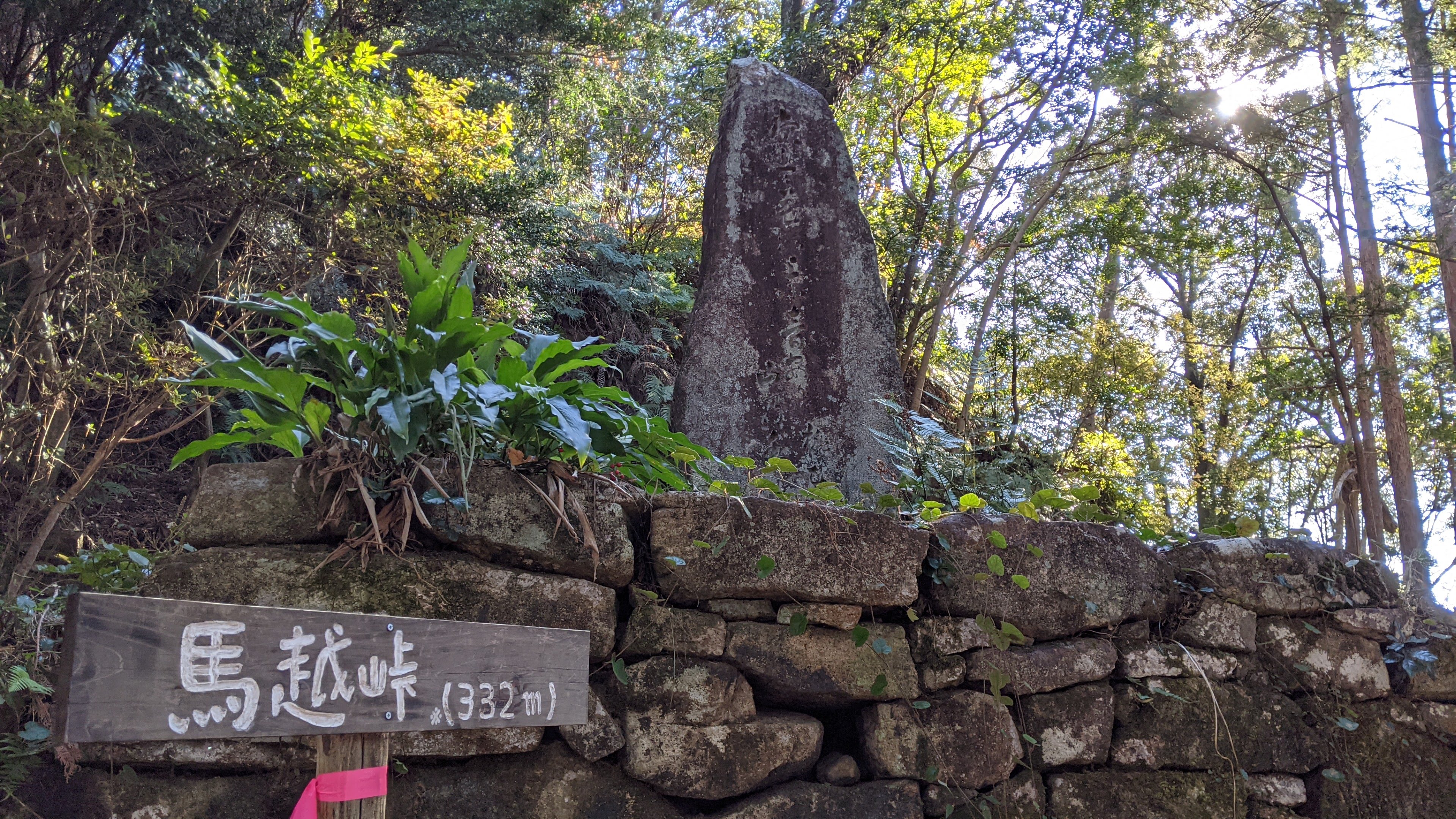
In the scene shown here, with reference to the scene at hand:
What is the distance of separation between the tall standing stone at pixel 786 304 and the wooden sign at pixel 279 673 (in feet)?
6.67

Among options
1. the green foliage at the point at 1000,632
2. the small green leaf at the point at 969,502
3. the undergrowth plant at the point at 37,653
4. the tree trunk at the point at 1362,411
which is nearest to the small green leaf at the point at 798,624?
the green foliage at the point at 1000,632

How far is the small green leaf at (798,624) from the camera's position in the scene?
7.65 feet

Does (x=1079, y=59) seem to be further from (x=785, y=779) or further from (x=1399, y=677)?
(x=785, y=779)

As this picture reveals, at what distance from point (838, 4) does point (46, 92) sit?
6.06m

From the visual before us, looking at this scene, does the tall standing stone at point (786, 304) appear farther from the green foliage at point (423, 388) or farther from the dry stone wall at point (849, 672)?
the green foliage at point (423, 388)

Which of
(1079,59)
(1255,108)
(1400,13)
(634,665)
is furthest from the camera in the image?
(1255,108)

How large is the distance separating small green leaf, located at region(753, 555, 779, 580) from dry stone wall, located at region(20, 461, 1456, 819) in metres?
0.03

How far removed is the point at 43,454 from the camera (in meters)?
4.63

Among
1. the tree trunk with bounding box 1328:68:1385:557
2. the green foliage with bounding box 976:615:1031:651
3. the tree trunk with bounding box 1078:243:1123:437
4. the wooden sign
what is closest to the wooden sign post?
the wooden sign

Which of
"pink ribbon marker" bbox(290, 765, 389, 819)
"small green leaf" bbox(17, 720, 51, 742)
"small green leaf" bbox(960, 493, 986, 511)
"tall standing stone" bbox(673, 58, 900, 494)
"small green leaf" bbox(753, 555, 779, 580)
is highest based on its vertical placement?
"tall standing stone" bbox(673, 58, 900, 494)

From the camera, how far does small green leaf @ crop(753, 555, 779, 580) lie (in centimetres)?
228

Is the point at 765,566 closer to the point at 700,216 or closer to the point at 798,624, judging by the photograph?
the point at 798,624

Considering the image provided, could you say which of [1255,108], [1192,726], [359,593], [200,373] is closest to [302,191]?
[200,373]

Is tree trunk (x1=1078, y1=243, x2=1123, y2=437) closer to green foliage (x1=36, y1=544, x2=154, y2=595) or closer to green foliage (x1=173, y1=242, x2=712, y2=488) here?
green foliage (x1=173, y1=242, x2=712, y2=488)
